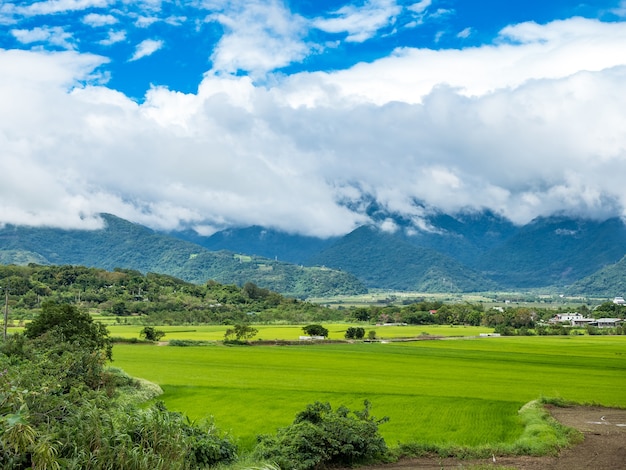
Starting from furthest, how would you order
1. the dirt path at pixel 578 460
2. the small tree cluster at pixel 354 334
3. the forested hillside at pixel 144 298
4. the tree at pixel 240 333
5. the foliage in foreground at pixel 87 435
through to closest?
1. the forested hillside at pixel 144 298
2. the small tree cluster at pixel 354 334
3. the tree at pixel 240 333
4. the dirt path at pixel 578 460
5. the foliage in foreground at pixel 87 435

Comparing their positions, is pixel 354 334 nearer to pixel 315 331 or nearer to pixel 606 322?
pixel 315 331

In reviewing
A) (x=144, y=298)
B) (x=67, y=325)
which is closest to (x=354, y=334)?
(x=67, y=325)

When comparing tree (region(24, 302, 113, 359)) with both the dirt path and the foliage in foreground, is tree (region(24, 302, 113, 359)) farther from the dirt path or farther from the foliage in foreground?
the dirt path

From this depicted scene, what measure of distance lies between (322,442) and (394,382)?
2293cm

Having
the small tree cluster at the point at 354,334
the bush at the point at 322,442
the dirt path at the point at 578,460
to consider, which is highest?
the bush at the point at 322,442

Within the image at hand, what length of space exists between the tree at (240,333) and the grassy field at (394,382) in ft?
22.8

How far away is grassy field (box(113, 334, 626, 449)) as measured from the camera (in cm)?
2914

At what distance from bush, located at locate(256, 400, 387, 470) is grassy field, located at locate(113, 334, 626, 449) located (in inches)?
134

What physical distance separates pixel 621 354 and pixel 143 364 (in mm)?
48038

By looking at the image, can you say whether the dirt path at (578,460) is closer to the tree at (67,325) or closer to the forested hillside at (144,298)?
the tree at (67,325)

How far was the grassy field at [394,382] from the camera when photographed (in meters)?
29.1

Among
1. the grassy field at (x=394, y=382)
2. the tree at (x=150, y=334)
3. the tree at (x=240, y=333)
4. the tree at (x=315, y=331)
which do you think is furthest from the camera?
the tree at (x=315, y=331)

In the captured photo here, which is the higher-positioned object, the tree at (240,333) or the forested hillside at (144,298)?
the forested hillside at (144,298)

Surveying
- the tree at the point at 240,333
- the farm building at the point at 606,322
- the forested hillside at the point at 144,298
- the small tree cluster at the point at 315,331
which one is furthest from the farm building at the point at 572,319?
the tree at the point at 240,333
